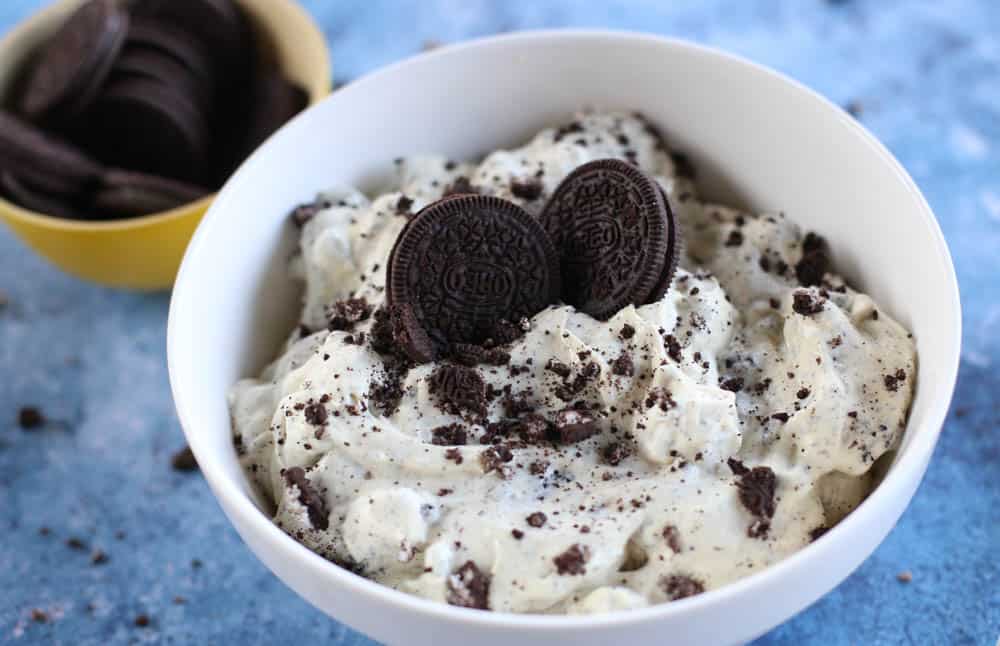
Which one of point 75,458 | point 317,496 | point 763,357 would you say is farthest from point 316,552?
point 75,458

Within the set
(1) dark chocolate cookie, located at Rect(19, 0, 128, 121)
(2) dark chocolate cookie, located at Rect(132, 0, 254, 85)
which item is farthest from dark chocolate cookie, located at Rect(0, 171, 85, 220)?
(2) dark chocolate cookie, located at Rect(132, 0, 254, 85)

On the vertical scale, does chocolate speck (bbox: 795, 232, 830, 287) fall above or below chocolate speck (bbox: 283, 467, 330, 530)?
above

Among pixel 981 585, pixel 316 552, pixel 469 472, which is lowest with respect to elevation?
pixel 981 585

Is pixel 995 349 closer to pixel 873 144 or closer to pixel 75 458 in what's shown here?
pixel 873 144

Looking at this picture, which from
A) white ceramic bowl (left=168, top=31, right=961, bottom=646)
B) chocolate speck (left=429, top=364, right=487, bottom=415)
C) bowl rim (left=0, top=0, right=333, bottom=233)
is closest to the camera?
white ceramic bowl (left=168, top=31, right=961, bottom=646)

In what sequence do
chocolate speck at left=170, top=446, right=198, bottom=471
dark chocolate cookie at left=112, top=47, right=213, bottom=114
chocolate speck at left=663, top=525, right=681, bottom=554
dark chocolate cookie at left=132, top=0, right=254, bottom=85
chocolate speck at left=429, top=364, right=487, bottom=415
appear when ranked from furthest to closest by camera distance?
dark chocolate cookie at left=132, top=0, right=254, bottom=85
dark chocolate cookie at left=112, top=47, right=213, bottom=114
chocolate speck at left=170, top=446, right=198, bottom=471
chocolate speck at left=429, top=364, right=487, bottom=415
chocolate speck at left=663, top=525, right=681, bottom=554

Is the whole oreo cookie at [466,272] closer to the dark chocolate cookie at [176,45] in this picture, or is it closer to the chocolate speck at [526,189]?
the chocolate speck at [526,189]

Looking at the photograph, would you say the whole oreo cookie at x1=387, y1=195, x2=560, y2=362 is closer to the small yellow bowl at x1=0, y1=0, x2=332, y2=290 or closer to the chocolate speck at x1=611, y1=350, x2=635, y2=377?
the chocolate speck at x1=611, y1=350, x2=635, y2=377
